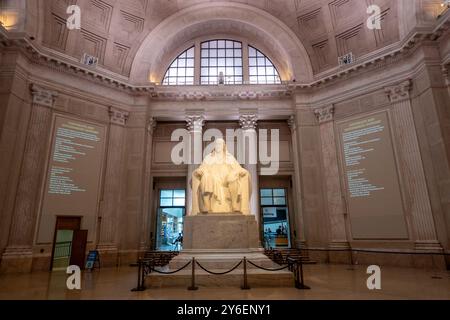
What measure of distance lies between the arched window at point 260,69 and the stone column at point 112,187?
7.26 metres

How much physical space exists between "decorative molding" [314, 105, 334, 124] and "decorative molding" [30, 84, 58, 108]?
1149 cm

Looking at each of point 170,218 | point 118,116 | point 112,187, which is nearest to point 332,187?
point 170,218

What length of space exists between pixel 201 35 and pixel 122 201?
10.2 m

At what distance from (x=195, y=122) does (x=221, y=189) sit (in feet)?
25.3

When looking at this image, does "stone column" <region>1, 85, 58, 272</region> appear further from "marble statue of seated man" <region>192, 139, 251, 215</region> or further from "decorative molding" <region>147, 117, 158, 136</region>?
"marble statue of seated man" <region>192, 139, 251, 215</region>

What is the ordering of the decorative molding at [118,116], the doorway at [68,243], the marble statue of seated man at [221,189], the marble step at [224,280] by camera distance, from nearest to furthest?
the marble step at [224,280] → the marble statue of seated man at [221,189] → the doorway at [68,243] → the decorative molding at [118,116]

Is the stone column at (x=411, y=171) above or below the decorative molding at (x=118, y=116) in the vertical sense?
below

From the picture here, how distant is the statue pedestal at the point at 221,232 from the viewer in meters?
6.32

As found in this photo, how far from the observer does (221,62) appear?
15602 mm

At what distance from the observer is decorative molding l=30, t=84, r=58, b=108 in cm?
1045

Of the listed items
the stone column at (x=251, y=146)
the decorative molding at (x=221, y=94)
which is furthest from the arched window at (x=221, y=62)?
the stone column at (x=251, y=146)

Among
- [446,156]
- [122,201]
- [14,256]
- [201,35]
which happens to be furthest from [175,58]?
[446,156]

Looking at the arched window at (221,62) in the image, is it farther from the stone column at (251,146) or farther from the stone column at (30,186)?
the stone column at (30,186)

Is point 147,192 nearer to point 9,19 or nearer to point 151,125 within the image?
point 151,125
